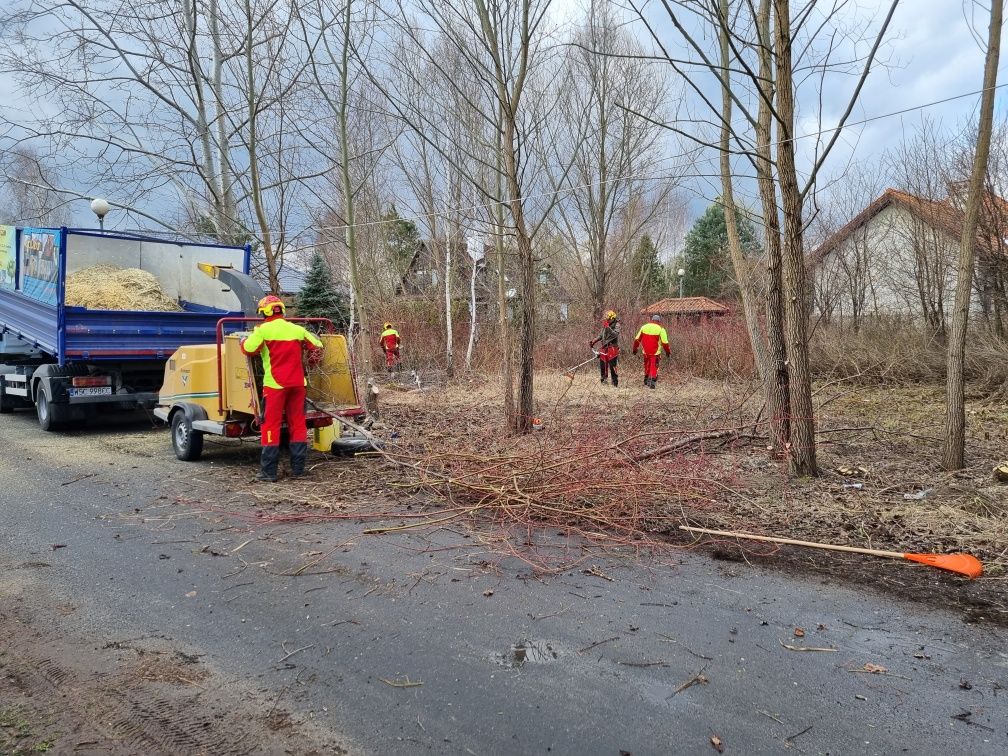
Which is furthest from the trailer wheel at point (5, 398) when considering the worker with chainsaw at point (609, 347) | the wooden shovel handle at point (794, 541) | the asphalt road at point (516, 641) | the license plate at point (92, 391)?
the wooden shovel handle at point (794, 541)

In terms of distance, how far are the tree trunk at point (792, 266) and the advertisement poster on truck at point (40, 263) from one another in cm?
925

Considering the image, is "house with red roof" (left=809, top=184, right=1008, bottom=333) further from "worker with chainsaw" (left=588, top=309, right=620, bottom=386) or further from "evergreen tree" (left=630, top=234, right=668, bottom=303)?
"evergreen tree" (left=630, top=234, right=668, bottom=303)

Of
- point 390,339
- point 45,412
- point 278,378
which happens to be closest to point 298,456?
point 278,378

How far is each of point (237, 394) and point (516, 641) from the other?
16.2ft

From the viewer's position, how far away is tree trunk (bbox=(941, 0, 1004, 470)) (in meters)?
5.95

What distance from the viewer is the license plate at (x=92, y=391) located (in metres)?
9.67

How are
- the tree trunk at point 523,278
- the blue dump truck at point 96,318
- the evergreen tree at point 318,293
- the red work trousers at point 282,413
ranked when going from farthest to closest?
the evergreen tree at point 318,293
the blue dump truck at point 96,318
the tree trunk at point 523,278
the red work trousers at point 282,413

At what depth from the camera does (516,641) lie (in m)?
3.33

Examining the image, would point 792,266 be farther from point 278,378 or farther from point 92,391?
point 92,391

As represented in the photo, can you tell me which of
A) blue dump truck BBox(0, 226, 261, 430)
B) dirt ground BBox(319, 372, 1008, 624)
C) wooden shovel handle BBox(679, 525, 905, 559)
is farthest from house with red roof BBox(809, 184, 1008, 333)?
blue dump truck BBox(0, 226, 261, 430)

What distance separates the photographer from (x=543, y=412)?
37.0ft

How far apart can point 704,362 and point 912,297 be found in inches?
195

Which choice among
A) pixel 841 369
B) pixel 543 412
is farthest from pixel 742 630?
pixel 841 369

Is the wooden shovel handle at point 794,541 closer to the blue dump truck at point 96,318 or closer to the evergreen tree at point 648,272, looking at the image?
the blue dump truck at point 96,318
